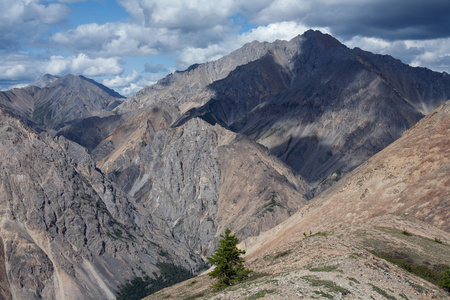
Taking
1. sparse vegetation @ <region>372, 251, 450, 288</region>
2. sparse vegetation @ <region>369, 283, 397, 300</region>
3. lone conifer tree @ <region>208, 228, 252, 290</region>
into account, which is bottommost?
sparse vegetation @ <region>372, 251, 450, 288</region>

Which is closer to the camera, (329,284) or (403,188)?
(329,284)

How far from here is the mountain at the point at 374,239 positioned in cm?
5353

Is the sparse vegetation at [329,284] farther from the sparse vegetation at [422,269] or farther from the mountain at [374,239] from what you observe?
the sparse vegetation at [422,269]

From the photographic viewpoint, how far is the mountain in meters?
53.5

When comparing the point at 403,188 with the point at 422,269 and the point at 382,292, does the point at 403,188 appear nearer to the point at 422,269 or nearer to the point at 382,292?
the point at 422,269

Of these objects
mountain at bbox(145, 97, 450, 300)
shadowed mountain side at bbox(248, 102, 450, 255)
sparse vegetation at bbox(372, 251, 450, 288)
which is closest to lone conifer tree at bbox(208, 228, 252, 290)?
mountain at bbox(145, 97, 450, 300)

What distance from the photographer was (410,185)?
11675cm

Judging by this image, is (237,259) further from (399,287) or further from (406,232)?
(406,232)

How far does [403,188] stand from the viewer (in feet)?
385

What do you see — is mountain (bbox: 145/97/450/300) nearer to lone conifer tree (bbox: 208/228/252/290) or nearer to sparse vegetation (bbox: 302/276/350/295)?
sparse vegetation (bbox: 302/276/350/295)

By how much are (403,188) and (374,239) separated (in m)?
42.8

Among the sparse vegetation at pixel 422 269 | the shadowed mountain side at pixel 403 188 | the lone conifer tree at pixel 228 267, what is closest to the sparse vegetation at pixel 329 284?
the lone conifer tree at pixel 228 267

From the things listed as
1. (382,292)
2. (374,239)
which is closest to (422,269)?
(374,239)

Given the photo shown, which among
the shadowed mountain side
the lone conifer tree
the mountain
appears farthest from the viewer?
the shadowed mountain side
